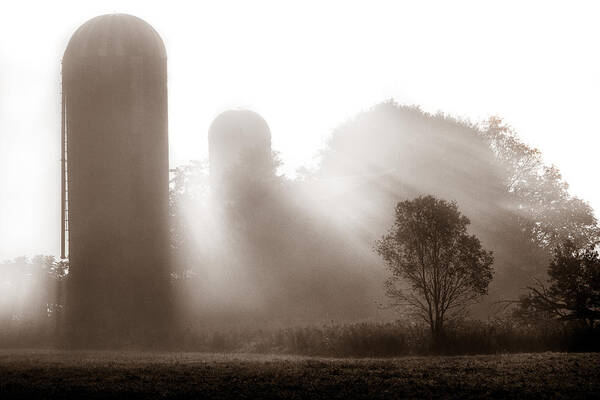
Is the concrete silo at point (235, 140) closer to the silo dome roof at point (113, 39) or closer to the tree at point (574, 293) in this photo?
the silo dome roof at point (113, 39)

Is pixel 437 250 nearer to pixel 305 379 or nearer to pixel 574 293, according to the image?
pixel 574 293

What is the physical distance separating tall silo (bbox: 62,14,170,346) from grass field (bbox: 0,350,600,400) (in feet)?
28.1

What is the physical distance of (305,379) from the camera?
15.0 meters

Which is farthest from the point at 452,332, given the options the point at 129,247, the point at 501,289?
the point at 501,289

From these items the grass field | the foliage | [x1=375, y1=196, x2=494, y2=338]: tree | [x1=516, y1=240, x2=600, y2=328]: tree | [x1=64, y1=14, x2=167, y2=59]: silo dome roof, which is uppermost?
[x1=64, y1=14, x2=167, y2=59]: silo dome roof

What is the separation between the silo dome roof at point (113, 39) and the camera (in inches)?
1067

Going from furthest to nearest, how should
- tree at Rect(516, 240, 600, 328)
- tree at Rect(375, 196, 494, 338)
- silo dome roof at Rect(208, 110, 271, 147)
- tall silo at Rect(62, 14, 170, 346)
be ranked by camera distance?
silo dome roof at Rect(208, 110, 271, 147) < tall silo at Rect(62, 14, 170, 346) < tree at Rect(516, 240, 600, 328) < tree at Rect(375, 196, 494, 338)

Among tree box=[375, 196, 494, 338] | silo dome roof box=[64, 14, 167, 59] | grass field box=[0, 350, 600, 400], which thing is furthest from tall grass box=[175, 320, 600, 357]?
silo dome roof box=[64, 14, 167, 59]

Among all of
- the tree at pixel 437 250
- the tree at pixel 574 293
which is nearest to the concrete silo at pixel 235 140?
the tree at pixel 437 250

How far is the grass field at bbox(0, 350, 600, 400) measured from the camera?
13922 mm

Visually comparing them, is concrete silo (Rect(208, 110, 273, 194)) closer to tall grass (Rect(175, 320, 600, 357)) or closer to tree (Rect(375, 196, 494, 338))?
tree (Rect(375, 196, 494, 338))

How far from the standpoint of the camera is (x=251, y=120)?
43844 millimetres

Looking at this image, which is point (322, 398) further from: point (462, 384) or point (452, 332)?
point (452, 332)

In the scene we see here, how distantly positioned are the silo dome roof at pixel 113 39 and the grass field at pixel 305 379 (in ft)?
45.8
